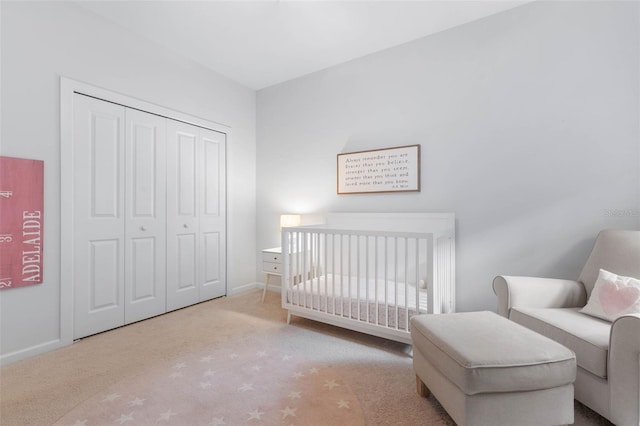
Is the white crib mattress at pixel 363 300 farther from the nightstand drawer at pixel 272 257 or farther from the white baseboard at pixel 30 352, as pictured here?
the white baseboard at pixel 30 352

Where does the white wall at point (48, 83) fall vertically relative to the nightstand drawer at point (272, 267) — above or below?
above

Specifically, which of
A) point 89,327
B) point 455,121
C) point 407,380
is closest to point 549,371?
point 407,380

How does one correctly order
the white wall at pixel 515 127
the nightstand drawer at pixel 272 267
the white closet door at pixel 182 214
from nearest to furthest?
1. the white wall at pixel 515 127
2. the white closet door at pixel 182 214
3. the nightstand drawer at pixel 272 267

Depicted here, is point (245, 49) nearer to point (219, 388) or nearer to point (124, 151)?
point (124, 151)

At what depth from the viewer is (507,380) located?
111 centimetres

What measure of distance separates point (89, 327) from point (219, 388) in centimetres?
143

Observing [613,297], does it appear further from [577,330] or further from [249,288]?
[249,288]

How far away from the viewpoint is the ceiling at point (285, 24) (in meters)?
2.21

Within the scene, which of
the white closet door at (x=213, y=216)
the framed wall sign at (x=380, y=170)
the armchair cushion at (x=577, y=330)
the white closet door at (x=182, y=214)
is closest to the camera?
the armchair cushion at (x=577, y=330)

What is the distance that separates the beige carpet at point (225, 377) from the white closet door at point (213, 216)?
0.71 meters

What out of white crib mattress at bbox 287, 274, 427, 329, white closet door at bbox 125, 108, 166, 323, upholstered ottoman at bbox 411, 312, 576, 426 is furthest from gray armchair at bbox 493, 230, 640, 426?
white closet door at bbox 125, 108, 166, 323

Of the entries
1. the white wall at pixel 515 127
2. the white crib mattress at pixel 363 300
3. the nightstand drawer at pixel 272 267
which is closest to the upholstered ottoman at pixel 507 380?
the white crib mattress at pixel 363 300

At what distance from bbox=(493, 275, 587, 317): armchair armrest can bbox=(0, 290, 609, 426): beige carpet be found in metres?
0.54

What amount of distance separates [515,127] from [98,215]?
3373 mm
